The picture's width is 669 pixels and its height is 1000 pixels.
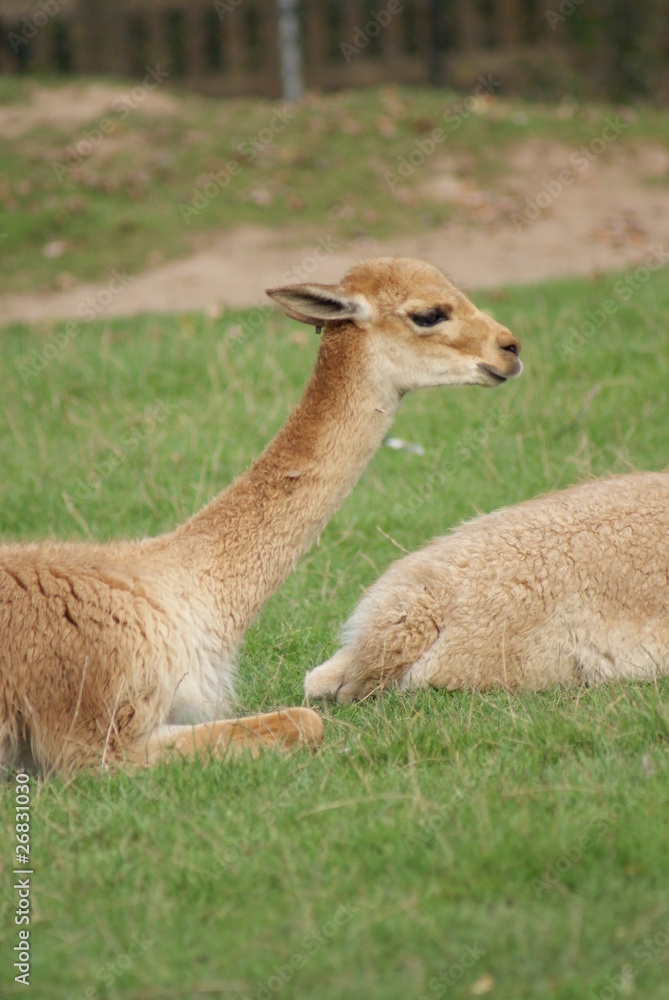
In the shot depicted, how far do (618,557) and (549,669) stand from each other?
429 mm

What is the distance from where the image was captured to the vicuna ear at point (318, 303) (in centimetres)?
385

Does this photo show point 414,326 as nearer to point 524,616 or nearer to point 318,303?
point 318,303

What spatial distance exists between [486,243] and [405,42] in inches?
273

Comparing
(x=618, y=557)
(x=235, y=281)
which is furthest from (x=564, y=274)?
(x=618, y=557)

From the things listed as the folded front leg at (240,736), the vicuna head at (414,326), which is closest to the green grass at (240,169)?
the vicuna head at (414,326)

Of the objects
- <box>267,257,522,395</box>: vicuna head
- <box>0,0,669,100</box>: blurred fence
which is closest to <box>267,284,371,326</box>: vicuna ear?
<box>267,257,522,395</box>: vicuna head

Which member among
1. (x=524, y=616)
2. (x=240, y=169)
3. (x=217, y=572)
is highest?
(x=217, y=572)

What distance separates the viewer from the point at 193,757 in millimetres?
3592

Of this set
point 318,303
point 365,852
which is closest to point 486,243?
point 318,303

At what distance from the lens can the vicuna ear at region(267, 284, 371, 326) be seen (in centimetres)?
385

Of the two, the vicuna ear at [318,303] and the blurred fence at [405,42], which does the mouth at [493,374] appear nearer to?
the vicuna ear at [318,303]

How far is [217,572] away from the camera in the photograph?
397cm

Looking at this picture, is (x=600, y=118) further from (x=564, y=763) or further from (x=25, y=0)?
(x=564, y=763)

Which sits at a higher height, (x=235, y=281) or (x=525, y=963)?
(x=525, y=963)
